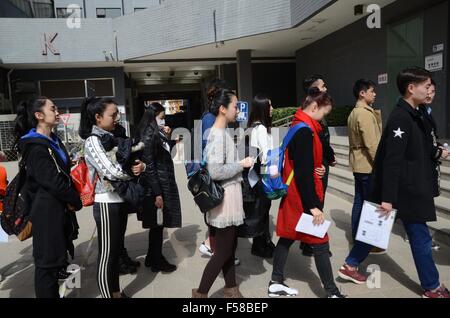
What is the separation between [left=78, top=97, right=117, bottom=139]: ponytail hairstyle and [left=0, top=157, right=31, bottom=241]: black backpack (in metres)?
0.54

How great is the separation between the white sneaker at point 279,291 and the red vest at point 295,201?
1.52 ft

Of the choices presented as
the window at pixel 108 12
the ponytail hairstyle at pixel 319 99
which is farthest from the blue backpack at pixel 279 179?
the window at pixel 108 12

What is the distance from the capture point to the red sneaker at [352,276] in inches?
137

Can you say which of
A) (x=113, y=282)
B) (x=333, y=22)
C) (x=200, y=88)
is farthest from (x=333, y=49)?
(x=200, y=88)

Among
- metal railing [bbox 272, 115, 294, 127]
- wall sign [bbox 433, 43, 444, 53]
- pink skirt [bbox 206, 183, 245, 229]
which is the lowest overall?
pink skirt [bbox 206, 183, 245, 229]

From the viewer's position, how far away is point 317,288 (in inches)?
136

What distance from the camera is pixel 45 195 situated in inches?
109

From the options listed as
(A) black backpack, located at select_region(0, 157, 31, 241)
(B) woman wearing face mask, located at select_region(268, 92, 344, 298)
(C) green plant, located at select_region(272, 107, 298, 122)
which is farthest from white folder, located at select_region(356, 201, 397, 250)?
(C) green plant, located at select_region(272, 107, 298, 122)

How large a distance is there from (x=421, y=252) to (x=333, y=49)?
11.7 metres

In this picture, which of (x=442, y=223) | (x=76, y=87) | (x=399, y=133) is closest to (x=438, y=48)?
(x=442, y=223)

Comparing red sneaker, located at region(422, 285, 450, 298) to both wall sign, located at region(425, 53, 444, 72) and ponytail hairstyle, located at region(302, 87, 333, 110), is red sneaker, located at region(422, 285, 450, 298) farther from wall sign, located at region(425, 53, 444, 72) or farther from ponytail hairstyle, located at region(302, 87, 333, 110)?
wall sign, located at region(425, 53, 444, 72)

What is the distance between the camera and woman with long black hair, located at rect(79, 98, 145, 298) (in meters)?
2.92

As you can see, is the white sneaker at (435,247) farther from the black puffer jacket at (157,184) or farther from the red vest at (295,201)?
the black puffer jacket at (157,184)
